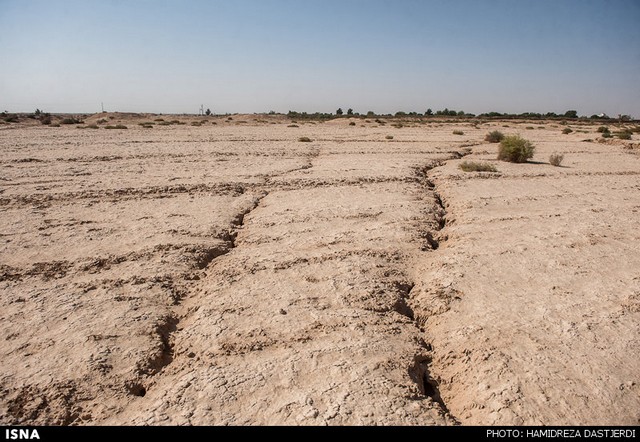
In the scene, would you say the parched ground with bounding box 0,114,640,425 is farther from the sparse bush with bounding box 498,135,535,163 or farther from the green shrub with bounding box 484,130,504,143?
the green shrub with bounding box 484,130,504,143

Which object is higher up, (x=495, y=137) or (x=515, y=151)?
(x=495, y=137)

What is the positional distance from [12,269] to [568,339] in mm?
4981

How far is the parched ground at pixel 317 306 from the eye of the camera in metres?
2.83

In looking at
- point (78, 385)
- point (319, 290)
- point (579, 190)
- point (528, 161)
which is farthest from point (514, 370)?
point (528, 161)

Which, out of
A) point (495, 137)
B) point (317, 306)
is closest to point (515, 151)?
point (495, 137)

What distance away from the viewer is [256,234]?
18.9 ft

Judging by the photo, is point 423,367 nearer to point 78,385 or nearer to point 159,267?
point 78,385

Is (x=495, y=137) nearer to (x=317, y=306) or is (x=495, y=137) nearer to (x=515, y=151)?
(x=515, y=151)

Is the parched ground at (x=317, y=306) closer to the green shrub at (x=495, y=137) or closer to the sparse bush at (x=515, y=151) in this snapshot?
the sparse bush at (x=515, y=151)

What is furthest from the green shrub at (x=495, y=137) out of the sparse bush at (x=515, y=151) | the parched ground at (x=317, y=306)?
the parched ground at (x=317, y=306)

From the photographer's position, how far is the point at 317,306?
12.9ft

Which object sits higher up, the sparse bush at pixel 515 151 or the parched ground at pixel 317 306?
the sparse bush at pixel 515 151

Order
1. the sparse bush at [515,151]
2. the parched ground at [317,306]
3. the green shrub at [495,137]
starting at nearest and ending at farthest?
1. the parched ground at [317,306]
2. the sparse bush at [515,151]
3. the green shrub at [495,137]

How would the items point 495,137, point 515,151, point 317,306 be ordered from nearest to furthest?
point 317,306 < point 515,151 < point 495,137
